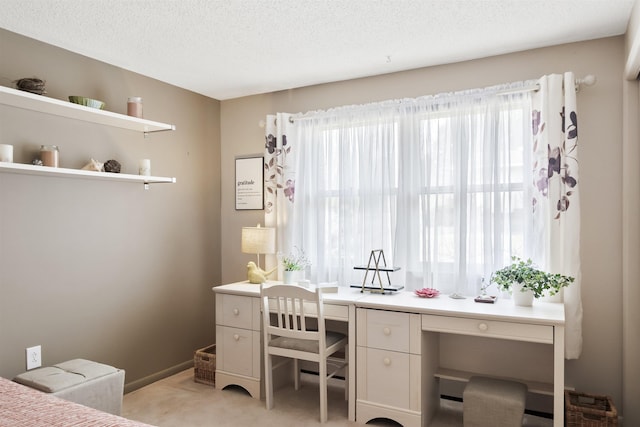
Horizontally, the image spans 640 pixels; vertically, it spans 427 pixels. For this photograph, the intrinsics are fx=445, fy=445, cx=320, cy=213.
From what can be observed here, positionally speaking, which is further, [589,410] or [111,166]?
[111,166]

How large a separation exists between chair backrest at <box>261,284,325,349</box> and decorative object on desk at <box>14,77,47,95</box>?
1.84 meters

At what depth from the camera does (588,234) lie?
2816mm

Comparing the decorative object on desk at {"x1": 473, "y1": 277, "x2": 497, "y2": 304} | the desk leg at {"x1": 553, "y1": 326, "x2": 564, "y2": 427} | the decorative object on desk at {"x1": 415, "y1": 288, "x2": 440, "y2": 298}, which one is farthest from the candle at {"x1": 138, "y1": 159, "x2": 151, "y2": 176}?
the desk leg at {"x1": 553, "y1": 326, "x2": 564, "y2": 427}

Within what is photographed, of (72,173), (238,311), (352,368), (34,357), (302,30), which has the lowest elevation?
(352,368)

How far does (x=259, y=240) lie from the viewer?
3.58 metres

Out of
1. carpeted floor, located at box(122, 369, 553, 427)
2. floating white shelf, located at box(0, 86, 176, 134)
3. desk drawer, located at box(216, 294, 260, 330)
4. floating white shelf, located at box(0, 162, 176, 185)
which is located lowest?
carpeted floor, located at box(122, 369, 553, 427)

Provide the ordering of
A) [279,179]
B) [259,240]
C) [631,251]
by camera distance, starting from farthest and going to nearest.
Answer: [279,179] → [259,240] → [631,251]

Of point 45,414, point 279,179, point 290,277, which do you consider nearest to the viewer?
point 45,414

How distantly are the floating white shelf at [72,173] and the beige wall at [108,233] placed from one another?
89 mm

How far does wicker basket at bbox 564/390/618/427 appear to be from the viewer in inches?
97.7

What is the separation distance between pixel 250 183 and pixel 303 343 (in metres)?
1.67

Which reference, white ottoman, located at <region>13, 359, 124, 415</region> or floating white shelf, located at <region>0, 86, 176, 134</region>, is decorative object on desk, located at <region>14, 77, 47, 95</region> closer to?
floating white shelf, located at <region>0, 86, 176, 134</region>

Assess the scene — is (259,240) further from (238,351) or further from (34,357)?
(34,357)

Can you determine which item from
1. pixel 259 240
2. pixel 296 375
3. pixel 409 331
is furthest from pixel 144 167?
pixel 409 331
